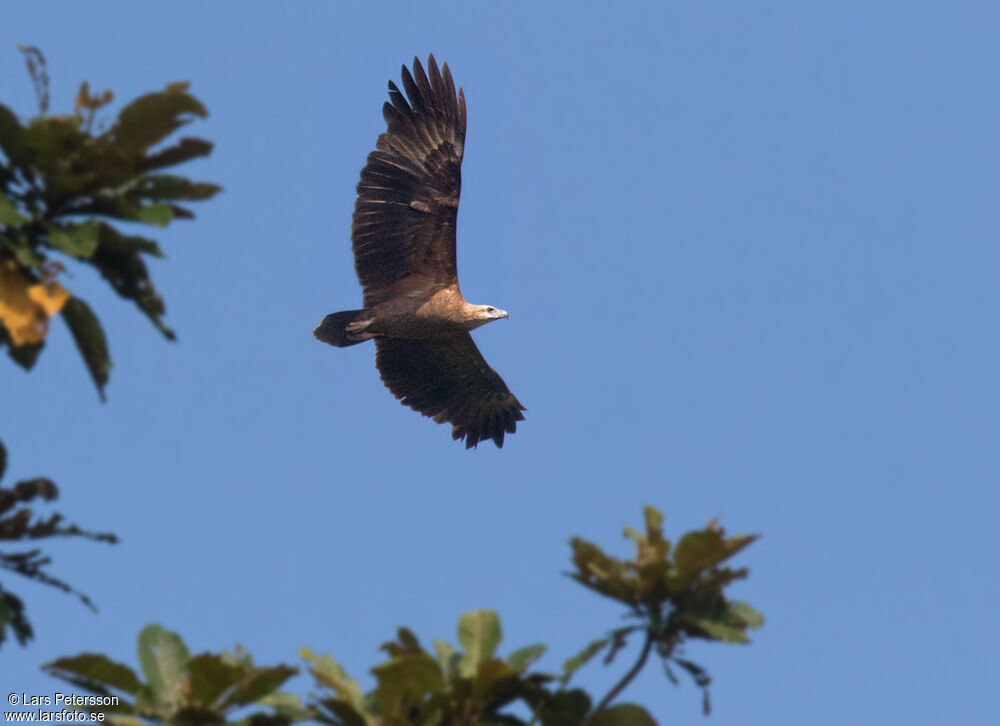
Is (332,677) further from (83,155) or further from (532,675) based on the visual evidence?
(83,155)

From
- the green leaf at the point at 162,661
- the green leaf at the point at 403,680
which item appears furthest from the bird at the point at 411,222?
the green leaf at the point at 403,680

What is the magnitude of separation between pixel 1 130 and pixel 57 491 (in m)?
1.74

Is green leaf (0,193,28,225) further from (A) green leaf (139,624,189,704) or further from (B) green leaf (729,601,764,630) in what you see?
(B) green leaf (729,601,764,630)

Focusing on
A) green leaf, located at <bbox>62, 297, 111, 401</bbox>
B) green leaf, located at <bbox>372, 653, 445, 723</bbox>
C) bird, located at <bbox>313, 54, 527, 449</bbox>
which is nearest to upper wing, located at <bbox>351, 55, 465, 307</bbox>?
bird, located at <bbox>313, 54, 527, 449</bbox>

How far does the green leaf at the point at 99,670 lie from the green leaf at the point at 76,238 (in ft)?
6.09

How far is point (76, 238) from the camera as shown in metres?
6.01

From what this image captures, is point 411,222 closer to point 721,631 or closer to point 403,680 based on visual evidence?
point 403,680

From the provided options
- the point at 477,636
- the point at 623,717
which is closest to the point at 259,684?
the point at 477,636

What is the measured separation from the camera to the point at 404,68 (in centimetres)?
1538

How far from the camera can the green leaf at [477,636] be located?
632 centimetres

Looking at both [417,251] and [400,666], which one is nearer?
[400,666]

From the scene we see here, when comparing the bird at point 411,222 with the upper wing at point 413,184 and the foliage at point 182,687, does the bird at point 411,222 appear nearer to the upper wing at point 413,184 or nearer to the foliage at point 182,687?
the upper wing at point 413,184

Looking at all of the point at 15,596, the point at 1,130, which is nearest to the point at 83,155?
the point at 1,130

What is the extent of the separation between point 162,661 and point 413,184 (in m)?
9.57
